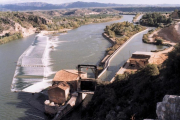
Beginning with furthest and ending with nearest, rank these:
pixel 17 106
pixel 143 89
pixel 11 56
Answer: pixel 11 56 < pixel 17 106 < pixel 143 89

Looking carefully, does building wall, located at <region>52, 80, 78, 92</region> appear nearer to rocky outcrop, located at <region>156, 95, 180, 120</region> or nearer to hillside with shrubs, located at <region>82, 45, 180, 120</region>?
hillside with shrubs, located at <region>82, 45, 180, 120</region>

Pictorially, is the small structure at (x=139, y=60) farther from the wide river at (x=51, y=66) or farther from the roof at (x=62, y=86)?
the roof at (x=62, y=86)

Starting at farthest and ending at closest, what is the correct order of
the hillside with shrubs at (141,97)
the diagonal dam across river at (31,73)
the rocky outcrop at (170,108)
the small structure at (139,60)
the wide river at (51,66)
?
the small structure at (139,60) < the diagonal dam across river at (31,73) < the wide river at (51,66) < the hillside with shrubs at (141,97) < the rocky outcrop at (170,108)

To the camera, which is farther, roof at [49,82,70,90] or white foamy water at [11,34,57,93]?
white foamy water at [11,34,57,93]

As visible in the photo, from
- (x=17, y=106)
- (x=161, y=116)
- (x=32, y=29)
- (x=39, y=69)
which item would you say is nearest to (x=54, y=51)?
(x=39, y=69)

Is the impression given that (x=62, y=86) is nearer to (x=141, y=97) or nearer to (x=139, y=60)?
(x=141, y=97)

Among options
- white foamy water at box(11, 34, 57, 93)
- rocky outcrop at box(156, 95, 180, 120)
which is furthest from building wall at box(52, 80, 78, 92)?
rocky outcrop at box(156, 95, 180, 120)

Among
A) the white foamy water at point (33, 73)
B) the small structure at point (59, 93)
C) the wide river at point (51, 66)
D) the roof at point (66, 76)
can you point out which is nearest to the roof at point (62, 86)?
the small structure at point (59, 93)

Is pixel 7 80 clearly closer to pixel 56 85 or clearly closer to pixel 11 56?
pixel 56 85
